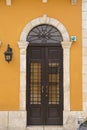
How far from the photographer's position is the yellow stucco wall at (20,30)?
45.2ft

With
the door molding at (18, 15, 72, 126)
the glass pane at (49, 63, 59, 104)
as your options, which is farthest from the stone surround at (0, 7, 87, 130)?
the glass pane at (49, 63, 59, 104)

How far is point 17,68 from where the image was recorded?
1381cm

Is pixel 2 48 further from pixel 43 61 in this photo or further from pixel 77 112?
pixel 77 112

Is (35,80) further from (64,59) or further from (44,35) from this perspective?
(44,35)

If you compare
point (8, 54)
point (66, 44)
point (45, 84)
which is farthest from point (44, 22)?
point (45, 84)

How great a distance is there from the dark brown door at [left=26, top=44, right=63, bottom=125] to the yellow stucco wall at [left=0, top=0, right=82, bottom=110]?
1.48 ft

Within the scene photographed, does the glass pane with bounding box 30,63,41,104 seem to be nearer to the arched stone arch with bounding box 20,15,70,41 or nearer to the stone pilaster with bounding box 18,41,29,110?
the stone pilaster with bounding box 18,41,29,110

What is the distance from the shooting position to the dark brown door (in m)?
14.0

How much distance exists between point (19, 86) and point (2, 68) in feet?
2.71

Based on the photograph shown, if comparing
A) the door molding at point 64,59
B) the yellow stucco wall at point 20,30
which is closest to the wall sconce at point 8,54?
the yellow stucco wall at point 20,30

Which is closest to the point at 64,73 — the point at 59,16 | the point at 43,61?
the point at 43,61

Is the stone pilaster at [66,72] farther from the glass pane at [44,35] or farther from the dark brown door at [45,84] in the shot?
the glass pane at [44,35]

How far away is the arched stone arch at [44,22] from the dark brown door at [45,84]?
45 centimetres

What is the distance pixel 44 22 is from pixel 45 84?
2.10m
